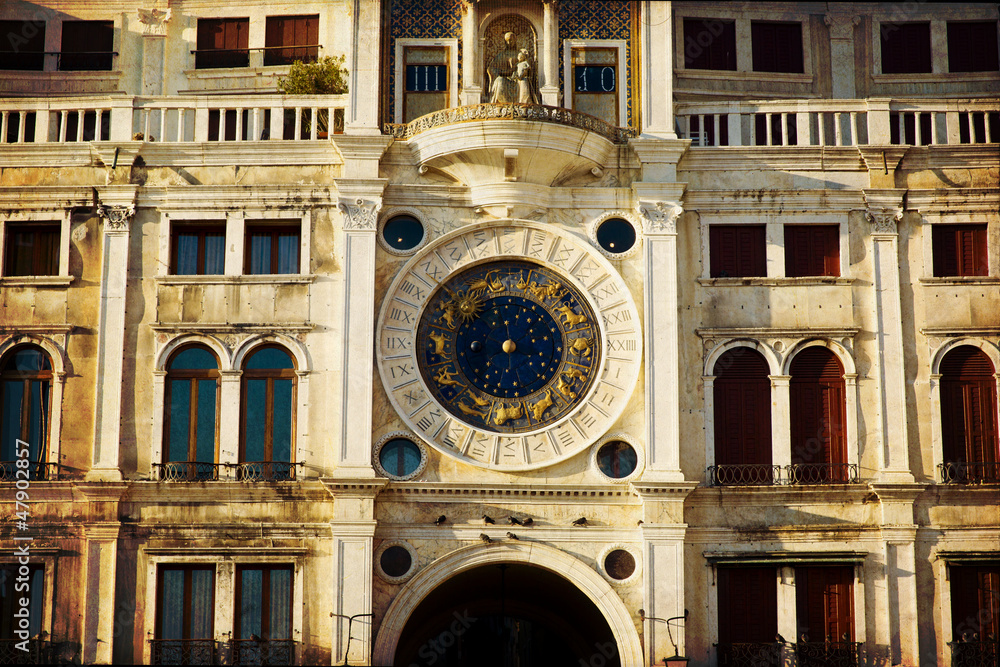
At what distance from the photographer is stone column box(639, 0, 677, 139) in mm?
29641

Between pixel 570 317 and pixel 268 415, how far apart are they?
687cm

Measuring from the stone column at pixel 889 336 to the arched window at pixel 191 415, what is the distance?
1426 centimetres

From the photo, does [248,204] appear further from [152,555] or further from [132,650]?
[132,650]

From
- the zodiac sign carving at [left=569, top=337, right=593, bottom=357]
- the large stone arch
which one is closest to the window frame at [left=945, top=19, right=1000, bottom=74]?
the zodiac sign carving at [left=569, top=337, right=593, bottom=357]

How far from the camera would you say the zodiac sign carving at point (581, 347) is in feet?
95.1

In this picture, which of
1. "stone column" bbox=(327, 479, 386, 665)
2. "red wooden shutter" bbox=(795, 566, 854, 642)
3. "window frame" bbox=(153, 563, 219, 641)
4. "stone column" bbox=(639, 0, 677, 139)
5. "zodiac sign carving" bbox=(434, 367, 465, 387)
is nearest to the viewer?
"stone column" bbox=(327, 479, 386, 665)

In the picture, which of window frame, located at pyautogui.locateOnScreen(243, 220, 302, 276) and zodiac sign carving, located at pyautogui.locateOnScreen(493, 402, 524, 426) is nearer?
zodiac sign carving, located at pyautogui.locateOnScreen(493, 402, 524, 426)

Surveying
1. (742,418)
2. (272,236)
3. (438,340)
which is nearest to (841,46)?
(742,418)

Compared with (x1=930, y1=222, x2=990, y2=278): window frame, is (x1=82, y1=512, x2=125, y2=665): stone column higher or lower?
lower

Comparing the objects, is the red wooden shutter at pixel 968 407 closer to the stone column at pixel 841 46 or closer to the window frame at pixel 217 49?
the stone column at pixel 841 46

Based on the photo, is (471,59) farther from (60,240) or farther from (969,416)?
(969,416)

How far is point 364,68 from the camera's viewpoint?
29.8 m

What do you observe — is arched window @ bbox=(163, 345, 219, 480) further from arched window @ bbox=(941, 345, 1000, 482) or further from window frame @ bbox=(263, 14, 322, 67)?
arched window @ bbox=(941, 345, 1000, 482)

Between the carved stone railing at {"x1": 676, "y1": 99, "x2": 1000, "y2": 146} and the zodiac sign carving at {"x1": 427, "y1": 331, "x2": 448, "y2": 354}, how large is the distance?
7.15 metres
